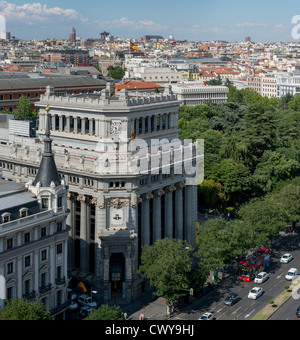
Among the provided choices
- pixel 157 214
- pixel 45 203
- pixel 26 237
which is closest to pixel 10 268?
pixel 26 237

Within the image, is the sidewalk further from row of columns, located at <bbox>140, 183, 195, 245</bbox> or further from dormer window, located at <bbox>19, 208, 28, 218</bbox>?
dormer window, located at <bbox>19, 208, 28, 218</bbox>

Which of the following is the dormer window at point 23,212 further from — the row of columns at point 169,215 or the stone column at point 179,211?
the stone column at point 179,211

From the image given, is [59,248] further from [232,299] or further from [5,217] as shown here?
[232,299]

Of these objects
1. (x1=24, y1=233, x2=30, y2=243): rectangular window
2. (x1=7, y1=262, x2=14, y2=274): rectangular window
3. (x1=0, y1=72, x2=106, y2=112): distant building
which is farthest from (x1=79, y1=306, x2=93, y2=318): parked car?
(x1=0, y1=72, x2=106, y2=112): distant building

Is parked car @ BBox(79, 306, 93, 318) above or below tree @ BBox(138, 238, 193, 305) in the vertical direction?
below

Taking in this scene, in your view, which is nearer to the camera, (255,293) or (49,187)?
(49,187)
